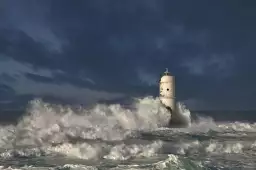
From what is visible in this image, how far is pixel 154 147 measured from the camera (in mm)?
22328

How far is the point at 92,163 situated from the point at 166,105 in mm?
30001

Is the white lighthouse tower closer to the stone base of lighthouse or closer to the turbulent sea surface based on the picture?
the stone base of lighthouse

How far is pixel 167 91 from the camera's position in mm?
47469

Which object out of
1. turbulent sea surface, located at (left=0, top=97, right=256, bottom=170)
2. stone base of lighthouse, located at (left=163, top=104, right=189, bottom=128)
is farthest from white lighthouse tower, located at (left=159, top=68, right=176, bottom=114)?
turbulent sea surface, located at (left=0, top=97, right=256, bottom=170)

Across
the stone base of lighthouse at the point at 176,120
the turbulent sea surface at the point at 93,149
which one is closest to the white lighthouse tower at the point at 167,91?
the stone base of lighthouse at the point at 176,120

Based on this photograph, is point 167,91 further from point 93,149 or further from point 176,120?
point 93,149

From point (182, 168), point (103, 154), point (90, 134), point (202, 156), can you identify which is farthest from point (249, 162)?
point (90, 134)

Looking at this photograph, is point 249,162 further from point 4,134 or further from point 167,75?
point 167,75

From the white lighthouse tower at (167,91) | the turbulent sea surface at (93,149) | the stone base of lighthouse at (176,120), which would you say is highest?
the white lighthouse tower at (167,91)

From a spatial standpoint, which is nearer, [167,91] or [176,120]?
[167,91]

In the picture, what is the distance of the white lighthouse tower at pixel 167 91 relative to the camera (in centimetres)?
4728

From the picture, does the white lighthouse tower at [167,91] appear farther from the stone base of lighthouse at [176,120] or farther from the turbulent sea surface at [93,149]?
the turbulent sea surface at [93,149]

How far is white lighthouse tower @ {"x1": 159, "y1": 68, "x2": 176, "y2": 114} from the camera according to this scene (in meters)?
47.3

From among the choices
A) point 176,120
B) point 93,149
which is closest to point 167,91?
point 176,120
